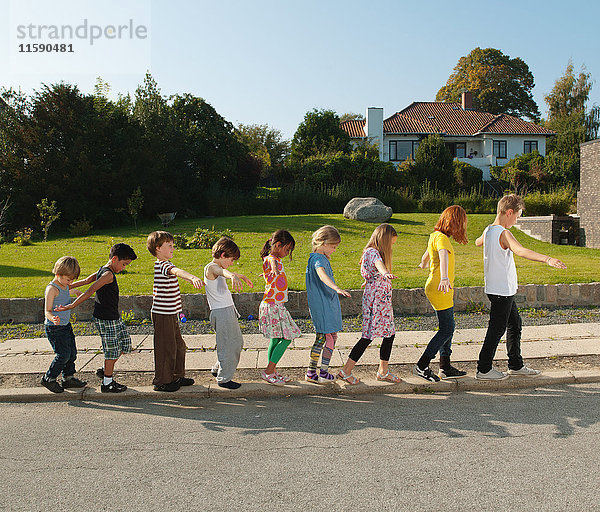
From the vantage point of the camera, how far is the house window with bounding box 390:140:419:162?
152ft

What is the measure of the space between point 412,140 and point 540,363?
42.2 m

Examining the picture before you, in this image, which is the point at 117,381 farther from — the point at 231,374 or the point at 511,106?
the point at 511,106

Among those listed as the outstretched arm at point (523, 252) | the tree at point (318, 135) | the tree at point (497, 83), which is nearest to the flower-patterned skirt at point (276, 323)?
the outstretched arm at point (523, 252)

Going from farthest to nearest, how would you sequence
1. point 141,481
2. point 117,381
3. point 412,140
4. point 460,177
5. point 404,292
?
point 412,140, point 460,177, point 404,292, point 117,381, point 141,481

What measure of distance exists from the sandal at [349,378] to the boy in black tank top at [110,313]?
89.0 inches

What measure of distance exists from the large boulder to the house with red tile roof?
984 inches

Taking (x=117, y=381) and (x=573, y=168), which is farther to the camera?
(x=573, y=168)

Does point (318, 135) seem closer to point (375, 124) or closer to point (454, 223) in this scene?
point (375, 124)

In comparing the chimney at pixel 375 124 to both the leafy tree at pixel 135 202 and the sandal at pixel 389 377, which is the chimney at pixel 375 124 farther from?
the sandal at pixel 389 377

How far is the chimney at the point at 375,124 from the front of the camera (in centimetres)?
4478

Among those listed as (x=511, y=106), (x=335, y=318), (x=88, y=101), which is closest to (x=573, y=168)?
(x=511, y=106)

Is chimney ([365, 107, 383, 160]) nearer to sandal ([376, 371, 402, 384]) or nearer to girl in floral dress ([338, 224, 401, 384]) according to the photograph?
girl in floral dress ([338, 224, 401, 384])

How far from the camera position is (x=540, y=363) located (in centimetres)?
622

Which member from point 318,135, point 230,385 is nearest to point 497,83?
point 318,135
